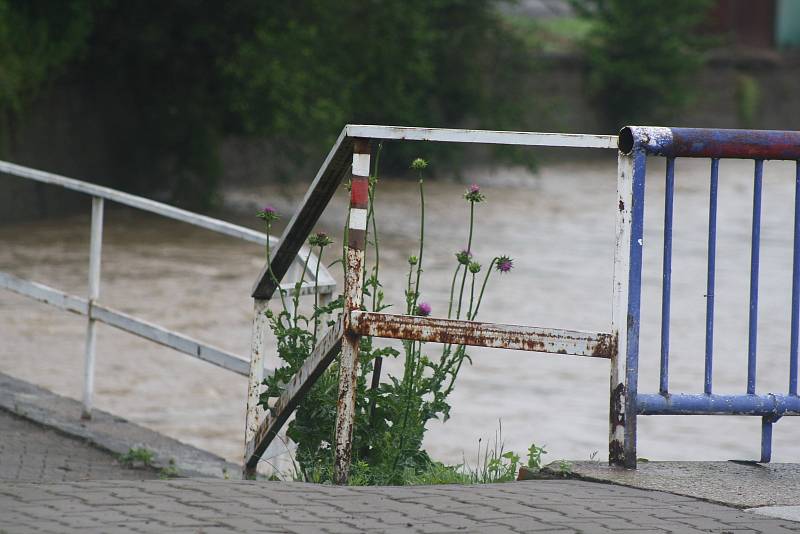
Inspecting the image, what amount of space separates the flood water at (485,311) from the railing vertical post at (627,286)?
0.80m

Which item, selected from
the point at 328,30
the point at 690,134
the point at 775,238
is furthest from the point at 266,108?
the point at 690,134

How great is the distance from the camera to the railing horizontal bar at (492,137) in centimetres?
388

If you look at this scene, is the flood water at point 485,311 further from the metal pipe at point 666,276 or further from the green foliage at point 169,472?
the green foliage at point 169,472

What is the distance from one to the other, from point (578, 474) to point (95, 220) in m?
3.05

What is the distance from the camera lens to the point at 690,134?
413cm

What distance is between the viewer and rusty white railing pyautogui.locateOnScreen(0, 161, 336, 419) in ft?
17.8

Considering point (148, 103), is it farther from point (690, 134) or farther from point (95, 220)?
point (690, 134)

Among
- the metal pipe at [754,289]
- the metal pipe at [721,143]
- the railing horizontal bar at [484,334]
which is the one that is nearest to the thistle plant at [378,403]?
the railing horizontal bar at [484,334]

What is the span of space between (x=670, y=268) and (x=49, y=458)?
272 centimetres

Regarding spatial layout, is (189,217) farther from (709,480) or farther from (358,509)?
(709,480)

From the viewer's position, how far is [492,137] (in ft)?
13.0

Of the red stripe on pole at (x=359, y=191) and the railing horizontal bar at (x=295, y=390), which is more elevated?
the red stripe on pole at (x=359, y=191)

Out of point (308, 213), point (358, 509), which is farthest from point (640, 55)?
point (358, 509)

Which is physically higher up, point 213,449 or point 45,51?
point 45,51
